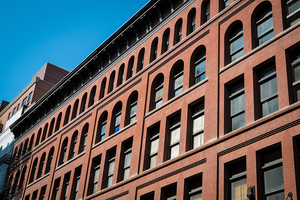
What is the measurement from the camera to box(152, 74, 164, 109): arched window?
29.6m

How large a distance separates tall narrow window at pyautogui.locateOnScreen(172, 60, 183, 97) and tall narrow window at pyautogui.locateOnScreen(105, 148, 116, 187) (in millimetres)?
6759

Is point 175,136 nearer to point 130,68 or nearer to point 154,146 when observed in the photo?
point 154,146

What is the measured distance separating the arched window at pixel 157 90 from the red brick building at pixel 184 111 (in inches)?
3.6

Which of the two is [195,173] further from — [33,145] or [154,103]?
[33,145]

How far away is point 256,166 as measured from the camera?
63.1ft

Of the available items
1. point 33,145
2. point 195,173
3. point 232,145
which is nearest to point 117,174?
point 195,173

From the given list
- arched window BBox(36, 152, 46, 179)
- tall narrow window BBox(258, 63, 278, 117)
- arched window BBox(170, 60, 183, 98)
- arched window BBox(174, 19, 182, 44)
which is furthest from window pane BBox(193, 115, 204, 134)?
arched window BBox(36, 152, 46, 179)

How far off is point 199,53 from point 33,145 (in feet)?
81.6

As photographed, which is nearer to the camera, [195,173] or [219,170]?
[219,170]

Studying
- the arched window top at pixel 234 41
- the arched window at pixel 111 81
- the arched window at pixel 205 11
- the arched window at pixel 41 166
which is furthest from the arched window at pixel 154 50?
the arched window at pixel 41 166

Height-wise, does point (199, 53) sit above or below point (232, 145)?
above

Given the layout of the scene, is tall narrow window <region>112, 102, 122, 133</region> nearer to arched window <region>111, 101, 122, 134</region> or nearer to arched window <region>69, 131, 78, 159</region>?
arched window <region>111, 101, 122, 134</region>

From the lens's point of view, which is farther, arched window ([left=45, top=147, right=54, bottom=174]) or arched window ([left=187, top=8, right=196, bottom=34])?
arched window ([left=45, top=147, right=54, bottom=174])

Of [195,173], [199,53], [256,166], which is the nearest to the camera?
[256,166]
